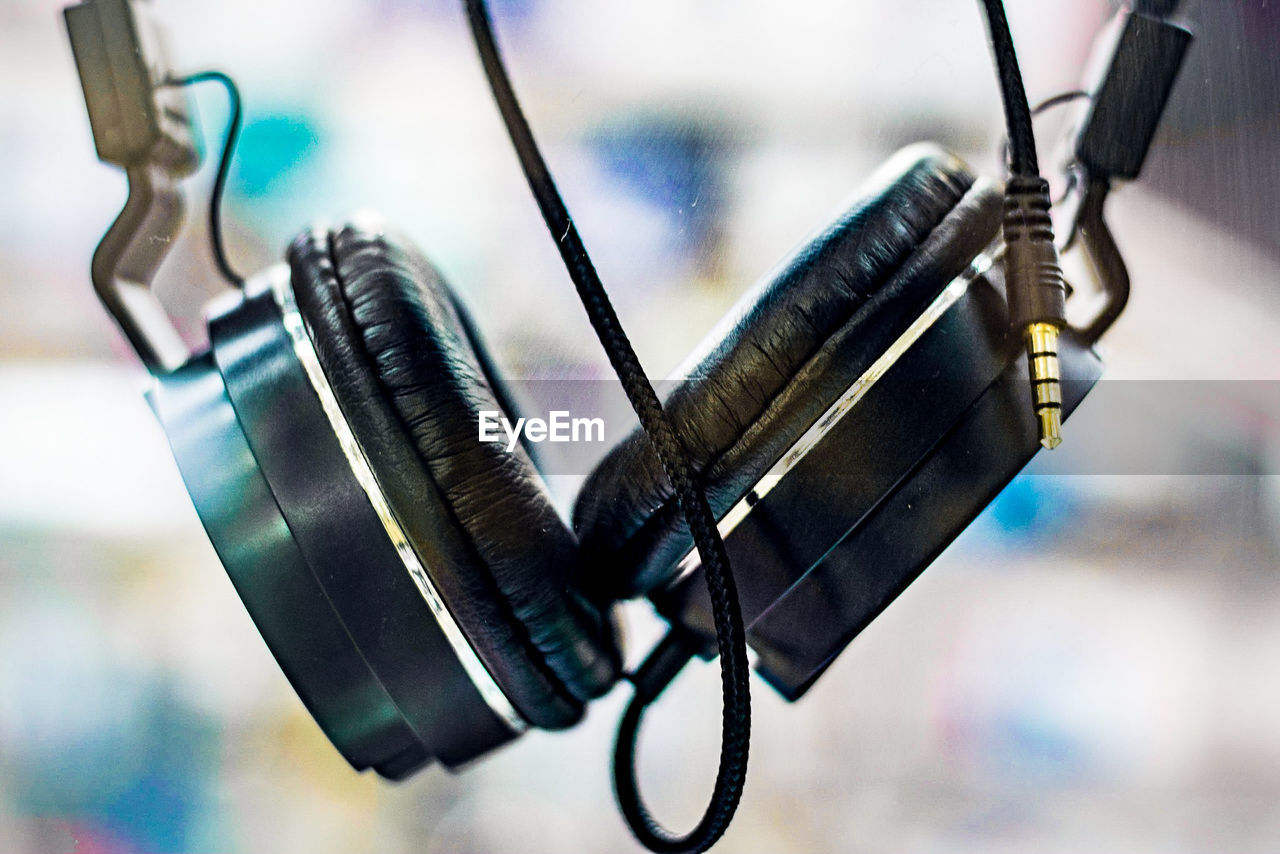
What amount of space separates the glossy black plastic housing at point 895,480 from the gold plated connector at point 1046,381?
2 centimetres

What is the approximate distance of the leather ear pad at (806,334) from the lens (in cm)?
46

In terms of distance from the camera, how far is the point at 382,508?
1.53 ft

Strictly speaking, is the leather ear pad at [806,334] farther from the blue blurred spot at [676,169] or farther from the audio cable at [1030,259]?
the blue blurred spot at [676,169]

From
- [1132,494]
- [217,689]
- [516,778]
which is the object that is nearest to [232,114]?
[217,689]

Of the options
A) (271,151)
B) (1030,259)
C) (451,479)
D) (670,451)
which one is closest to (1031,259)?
(1030,259)

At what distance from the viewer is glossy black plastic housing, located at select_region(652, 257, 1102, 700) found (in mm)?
458

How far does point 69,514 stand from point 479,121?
0.40 meters

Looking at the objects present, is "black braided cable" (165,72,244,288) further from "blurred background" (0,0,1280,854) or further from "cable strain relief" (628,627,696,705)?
"cable strain relief" (628,627,696,705)

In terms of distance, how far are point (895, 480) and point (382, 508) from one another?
26 cm

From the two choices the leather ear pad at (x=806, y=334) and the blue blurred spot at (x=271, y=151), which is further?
the blue blurred spot at (x=271, y=151)

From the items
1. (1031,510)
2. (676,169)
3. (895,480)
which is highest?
(676,169)

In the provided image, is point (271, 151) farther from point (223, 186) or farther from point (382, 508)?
point (382, 508)

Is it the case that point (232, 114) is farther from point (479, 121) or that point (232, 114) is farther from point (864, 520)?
point (864, 520)

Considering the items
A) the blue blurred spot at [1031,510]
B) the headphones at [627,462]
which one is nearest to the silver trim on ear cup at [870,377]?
the headphones at [627,462]
